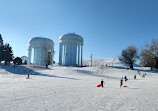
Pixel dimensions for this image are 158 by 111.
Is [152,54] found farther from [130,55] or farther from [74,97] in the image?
[74,97]

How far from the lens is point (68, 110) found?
263 inches

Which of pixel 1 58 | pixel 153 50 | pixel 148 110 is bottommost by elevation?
pixel 148 110

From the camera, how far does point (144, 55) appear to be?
52781 millimetres

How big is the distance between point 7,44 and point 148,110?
55401mm

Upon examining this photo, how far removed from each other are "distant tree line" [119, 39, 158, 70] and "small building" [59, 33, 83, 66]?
2142 centimetres

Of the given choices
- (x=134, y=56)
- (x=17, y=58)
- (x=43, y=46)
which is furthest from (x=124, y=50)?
(x=17, y=58)

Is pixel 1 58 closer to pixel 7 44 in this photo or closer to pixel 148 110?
pixel 7 44

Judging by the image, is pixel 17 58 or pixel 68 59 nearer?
pixel 68 59

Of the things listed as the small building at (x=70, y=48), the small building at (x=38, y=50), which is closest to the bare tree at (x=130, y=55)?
the small building at (x=70, y=48)

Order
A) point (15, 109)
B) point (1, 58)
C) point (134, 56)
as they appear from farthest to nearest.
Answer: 1. point (134, 56)
2. point (1, 58)
3. point (15, 109)

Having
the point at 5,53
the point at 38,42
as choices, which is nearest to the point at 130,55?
the point at 38,42

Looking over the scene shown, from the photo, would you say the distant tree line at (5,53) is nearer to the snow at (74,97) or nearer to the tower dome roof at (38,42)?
the tower dome roof at (38,42)

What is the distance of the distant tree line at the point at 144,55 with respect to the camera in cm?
5081

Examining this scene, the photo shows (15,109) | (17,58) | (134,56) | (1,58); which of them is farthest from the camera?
(17,58)
